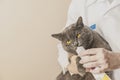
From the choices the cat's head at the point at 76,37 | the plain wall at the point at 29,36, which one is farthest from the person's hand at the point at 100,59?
the plain wall at the point at 29,36

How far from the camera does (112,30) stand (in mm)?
1093

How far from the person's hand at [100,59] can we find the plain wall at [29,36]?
833mm

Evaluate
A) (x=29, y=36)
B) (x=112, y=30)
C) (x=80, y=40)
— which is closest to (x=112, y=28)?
(x=112, y=30)

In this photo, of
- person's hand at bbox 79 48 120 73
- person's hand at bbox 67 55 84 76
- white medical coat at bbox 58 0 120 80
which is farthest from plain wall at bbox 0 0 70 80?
person's hand at bbox 79 48 120 73

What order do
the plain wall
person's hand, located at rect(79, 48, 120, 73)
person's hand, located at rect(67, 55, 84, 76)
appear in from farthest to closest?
the plain wall, person's hand, located at rect(67, 55, 84, 76), person's hand, located at rect(79, 48, 120, 73)

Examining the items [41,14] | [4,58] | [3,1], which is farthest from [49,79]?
[3,1]

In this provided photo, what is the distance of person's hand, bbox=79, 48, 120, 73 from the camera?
92 cm

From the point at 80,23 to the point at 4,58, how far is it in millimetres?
863

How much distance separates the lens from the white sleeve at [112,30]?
108 centimetres

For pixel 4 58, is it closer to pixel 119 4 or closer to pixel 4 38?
pixel 4 38

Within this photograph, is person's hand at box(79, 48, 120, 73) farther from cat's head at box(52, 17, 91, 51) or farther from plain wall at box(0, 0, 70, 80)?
plain wall at box(0, 0, 70, 80)

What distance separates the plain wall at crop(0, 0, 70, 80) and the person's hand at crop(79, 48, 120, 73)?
833 millimetres

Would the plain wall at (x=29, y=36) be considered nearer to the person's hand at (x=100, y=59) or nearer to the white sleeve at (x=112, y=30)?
the white sleeve at (x=112, y=30)

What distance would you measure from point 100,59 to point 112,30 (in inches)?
8.6
